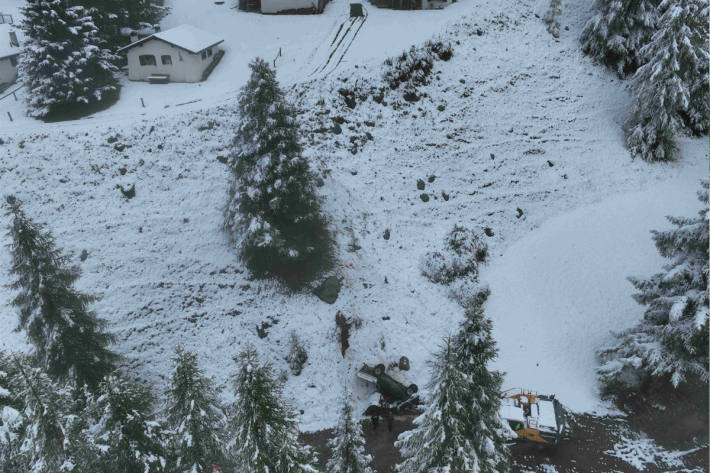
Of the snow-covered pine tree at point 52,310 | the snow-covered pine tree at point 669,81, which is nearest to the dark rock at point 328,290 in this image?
the snow-covered pine tree at point 52,310

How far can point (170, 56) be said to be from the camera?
3528 centimetres

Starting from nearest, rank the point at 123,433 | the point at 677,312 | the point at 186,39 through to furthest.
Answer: the point at 123,433 → the point at 677,312 → the point at 186,39

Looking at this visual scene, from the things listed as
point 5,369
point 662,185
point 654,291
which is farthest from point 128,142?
point 662,185

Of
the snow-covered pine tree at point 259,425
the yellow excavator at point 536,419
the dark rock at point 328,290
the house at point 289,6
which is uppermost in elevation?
the house at point 289,6

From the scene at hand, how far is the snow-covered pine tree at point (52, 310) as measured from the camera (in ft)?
50.8

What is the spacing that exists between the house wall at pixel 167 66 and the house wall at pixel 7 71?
982 cm

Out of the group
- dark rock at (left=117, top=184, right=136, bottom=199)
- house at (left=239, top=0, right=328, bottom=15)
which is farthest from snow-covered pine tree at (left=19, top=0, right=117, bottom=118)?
house at (left=239, top=0, right=328, bottom=15)

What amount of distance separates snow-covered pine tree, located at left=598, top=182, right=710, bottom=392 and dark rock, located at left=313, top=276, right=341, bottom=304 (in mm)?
14364

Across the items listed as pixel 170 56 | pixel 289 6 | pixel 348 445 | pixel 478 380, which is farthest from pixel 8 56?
pixel 478 380

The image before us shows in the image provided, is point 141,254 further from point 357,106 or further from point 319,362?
point 357,106

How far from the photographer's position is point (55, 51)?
31.1 metres

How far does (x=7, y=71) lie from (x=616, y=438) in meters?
49.7

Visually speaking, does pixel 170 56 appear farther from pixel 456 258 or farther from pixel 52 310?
pixel 456 258

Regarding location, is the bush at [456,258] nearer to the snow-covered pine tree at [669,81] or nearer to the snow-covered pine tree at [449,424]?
the snow-covered pine tree at [449,424]
